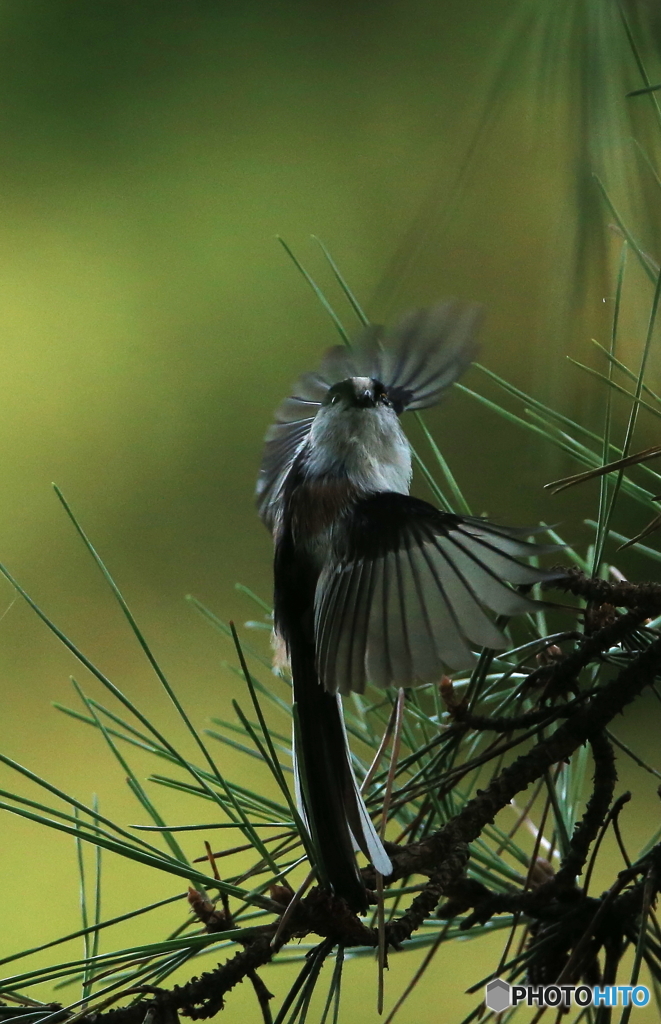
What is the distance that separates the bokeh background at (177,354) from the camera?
904mm

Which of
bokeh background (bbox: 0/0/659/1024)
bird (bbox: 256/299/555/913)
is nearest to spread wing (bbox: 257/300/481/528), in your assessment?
bird (bbox: 256/299/555/913)

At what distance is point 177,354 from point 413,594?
1.15 m

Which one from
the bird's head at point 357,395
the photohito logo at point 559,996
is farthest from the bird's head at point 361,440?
the photohito logo at point 559,996

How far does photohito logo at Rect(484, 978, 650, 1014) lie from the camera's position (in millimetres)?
238

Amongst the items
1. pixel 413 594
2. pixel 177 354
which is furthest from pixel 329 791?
pixel 177 354

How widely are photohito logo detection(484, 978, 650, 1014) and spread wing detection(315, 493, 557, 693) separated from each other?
8 centimetres

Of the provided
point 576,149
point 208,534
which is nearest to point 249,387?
point 208,534

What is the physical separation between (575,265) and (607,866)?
752 mm

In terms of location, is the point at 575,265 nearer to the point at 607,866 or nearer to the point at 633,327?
the point at 633,327

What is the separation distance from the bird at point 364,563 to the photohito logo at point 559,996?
44mm

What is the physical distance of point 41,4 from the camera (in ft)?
1.18

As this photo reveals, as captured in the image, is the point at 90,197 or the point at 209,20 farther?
the point at 90,197

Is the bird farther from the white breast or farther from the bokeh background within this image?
the bokeh background

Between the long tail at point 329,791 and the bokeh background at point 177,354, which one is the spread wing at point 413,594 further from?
the bokeh background at point 177,354
